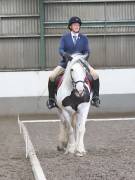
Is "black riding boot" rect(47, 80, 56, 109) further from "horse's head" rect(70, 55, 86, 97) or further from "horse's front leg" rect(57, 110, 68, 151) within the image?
"horse's head" rect(70, 55, 86, 97)

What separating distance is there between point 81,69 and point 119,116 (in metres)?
10.3

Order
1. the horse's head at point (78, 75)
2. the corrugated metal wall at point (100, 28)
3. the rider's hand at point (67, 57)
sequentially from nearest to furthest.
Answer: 1. the horse's head at point (78, 75)
2. the rider's hand at point (67, 57)
3. the corrugated metal wall at point (100, 28)

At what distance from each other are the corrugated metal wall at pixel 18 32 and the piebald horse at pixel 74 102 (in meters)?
11.0

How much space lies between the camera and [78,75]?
32.2 ft

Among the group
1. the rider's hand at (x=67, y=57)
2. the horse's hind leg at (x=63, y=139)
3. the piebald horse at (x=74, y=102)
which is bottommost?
the horse's hind leg at (x=63, y=139)

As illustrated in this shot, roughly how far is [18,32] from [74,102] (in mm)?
11458

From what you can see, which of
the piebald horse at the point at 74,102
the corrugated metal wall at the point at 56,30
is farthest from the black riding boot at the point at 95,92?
the corrugated metal wall at the point at 56,30

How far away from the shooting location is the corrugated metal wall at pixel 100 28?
21.6 metres

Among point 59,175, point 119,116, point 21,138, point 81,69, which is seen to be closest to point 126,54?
point 119,116

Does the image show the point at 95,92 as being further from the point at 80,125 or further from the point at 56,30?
the point at 56,30

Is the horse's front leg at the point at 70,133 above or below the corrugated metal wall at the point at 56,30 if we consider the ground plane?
below

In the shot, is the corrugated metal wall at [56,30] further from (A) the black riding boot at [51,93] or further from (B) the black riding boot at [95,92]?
(B) the black riding boot at [95,92]

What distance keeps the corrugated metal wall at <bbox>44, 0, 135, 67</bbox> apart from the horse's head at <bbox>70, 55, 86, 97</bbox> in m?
11.5

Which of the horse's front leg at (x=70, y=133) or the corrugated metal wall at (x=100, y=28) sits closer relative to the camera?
the horse's front leg at (x=70, y=133)
